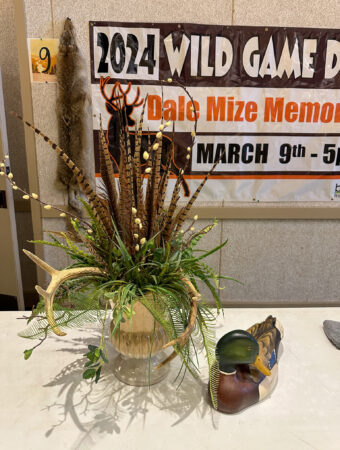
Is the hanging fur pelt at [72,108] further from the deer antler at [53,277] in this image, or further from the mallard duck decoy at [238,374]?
the mallard duck decoy at [238,374]

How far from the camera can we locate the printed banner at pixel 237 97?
2.16 meters

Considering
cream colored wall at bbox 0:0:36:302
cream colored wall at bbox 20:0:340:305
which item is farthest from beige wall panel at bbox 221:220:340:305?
cream colored wall at bbox 0:0:36:302

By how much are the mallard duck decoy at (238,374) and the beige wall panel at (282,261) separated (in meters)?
1.54

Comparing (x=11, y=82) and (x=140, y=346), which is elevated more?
(x=11, y=82)

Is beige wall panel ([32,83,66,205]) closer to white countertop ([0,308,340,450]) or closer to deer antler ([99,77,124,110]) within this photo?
deer antler ([99,77,124,110])

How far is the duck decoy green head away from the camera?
0.91 meters

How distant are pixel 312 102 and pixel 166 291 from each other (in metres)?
1.83

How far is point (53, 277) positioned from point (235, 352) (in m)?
0.45

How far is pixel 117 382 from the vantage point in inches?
40.3

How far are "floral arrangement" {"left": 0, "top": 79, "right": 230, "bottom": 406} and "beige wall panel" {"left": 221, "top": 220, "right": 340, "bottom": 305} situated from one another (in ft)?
4.94

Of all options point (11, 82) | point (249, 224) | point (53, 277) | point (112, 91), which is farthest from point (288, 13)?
point (53, 277)

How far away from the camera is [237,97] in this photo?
2.26 meters

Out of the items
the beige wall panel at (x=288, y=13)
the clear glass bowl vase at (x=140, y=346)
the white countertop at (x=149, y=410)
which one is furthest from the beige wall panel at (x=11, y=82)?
the clear glass bowl vase at (x=140, y=346)

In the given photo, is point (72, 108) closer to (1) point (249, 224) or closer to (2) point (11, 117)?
(2) point (11, 117)
